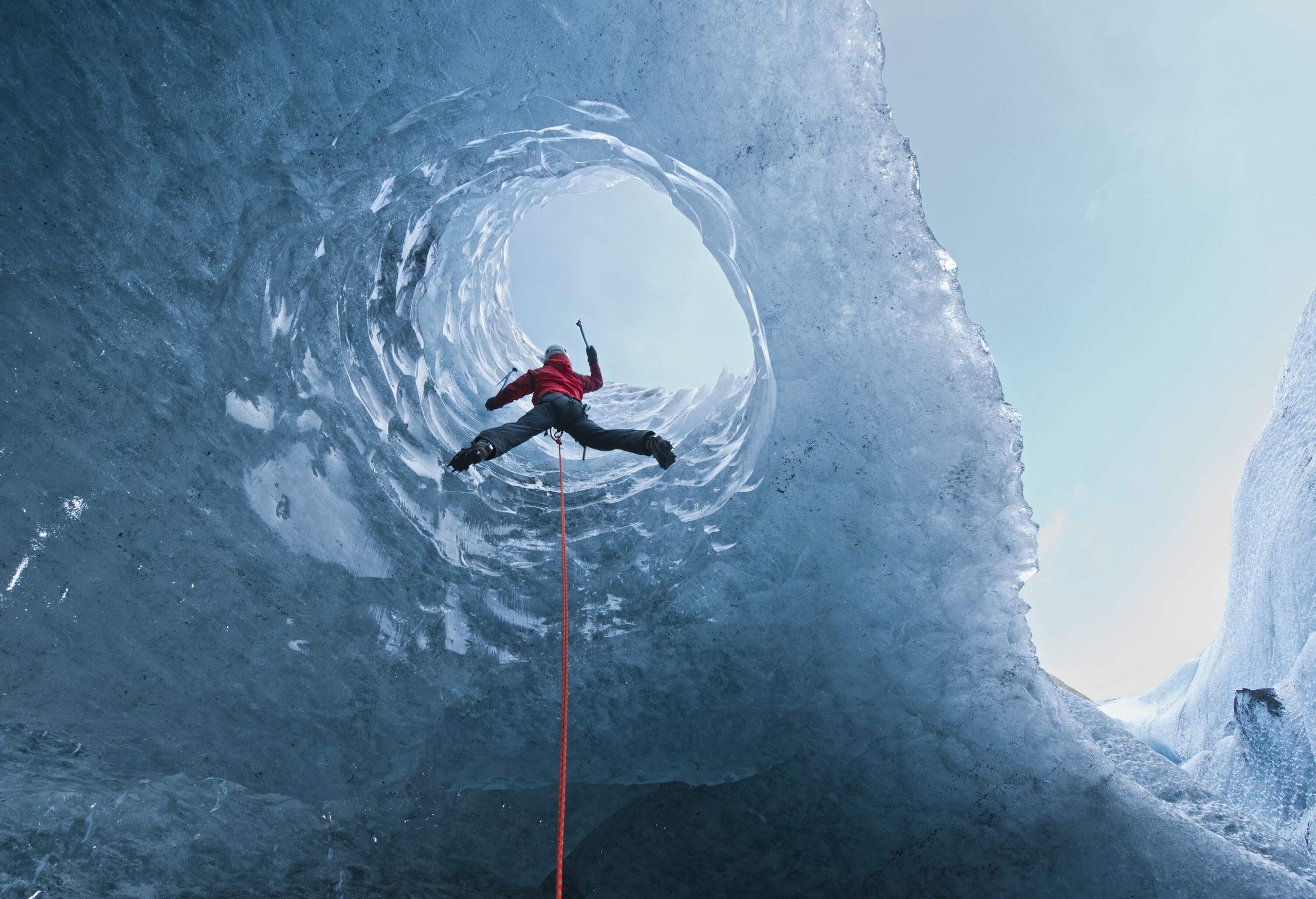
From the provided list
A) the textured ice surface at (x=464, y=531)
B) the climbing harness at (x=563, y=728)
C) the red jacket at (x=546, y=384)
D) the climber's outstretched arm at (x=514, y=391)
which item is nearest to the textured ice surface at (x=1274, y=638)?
the textured ice surface at (x=464, y=531)

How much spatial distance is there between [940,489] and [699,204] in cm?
190

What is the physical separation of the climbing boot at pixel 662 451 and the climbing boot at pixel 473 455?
78 cm

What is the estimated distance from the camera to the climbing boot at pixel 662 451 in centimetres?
322

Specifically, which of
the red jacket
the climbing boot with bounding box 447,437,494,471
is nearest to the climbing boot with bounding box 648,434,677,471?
the climbing boot with bounding box 447,437,494,471

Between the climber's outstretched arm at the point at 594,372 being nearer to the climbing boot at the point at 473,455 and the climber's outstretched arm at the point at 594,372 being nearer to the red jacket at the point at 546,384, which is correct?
the red jacket at the point at 546,384

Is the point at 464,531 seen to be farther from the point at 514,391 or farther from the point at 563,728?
the point at 563,728

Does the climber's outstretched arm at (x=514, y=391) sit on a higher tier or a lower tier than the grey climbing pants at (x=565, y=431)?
higher

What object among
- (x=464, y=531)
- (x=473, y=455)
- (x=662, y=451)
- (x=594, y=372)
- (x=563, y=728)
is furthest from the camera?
(x=594, y=372)

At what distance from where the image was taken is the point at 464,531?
4117 mm

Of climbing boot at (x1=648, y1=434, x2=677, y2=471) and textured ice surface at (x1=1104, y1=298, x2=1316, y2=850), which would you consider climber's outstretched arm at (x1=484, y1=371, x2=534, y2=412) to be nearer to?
climbing boot at (x1=648, y1=434, x2=677, y2=471)

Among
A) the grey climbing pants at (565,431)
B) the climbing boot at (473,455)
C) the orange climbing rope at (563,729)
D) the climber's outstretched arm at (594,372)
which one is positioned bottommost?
the orange climbing rope at (563,729)

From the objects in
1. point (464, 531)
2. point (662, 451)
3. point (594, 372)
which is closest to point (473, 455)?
point (662, 451)

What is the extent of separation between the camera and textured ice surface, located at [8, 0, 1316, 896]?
9.01ft

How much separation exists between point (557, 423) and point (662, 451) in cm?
112
